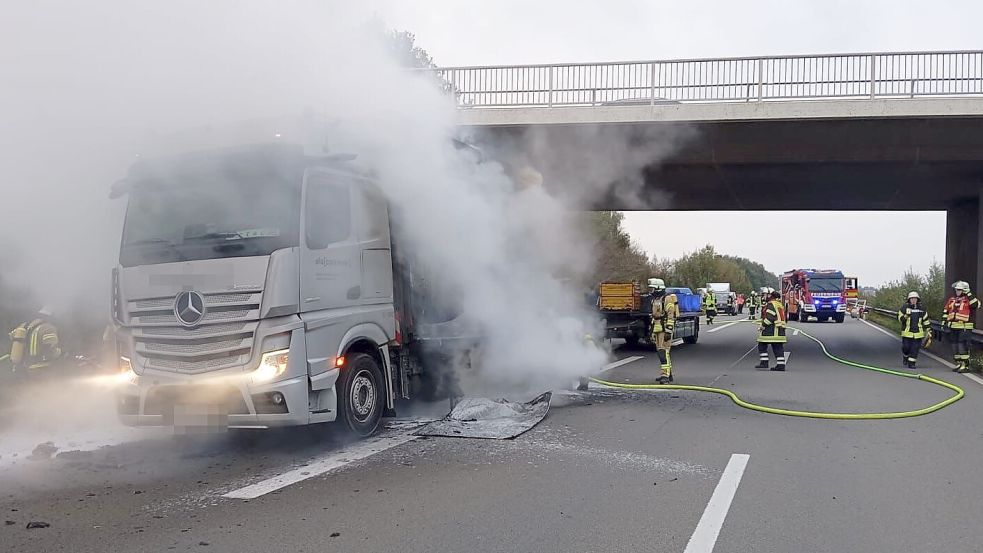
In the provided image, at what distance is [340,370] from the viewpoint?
7.07m

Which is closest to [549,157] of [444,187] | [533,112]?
[533,112]

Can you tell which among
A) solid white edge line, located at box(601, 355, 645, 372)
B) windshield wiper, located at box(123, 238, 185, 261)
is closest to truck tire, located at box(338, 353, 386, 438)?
windshield wiper, located at box(123, 238, 185, 261)

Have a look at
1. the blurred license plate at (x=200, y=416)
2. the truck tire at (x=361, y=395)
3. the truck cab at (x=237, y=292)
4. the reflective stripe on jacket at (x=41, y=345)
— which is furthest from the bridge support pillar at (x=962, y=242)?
the reflective stripe on jacket at (x=41, y=345)

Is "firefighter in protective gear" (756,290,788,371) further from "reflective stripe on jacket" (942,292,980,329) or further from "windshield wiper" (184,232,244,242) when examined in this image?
"windshield wiper" (184,232,244,242)

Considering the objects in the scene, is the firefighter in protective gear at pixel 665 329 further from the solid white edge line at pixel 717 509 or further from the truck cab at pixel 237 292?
the truck cab at pixel 237 292

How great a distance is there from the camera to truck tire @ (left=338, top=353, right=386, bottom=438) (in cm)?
712

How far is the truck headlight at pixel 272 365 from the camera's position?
6395 millimetres

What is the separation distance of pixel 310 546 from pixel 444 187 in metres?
5.00

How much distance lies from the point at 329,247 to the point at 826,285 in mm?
36677

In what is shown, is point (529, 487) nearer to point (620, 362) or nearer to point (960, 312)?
point (620, 362)

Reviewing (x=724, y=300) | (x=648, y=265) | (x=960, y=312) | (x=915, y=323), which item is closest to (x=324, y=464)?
(x=915, y=323)

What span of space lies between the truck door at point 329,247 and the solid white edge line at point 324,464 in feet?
4.23

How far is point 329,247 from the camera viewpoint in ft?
22.9

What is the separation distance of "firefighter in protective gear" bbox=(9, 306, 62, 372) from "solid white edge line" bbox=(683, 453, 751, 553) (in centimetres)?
774
